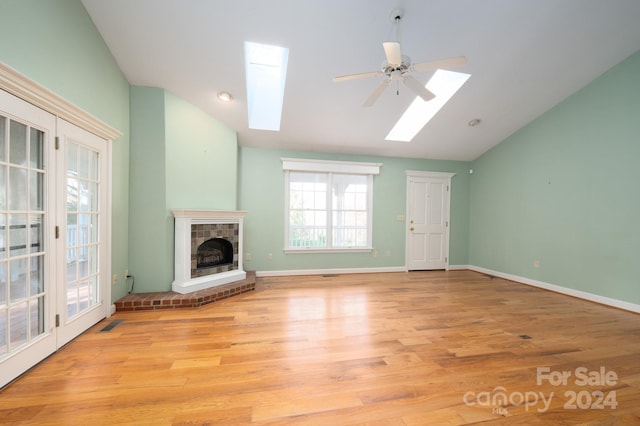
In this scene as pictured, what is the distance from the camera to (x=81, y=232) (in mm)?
2365

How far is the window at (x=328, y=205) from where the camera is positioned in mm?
4789

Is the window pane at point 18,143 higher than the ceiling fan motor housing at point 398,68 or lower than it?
lower

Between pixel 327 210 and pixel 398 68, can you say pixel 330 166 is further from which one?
pixel 398 68

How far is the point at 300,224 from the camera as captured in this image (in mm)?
4848

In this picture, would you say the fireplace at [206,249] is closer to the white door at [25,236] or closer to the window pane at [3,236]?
the white door at [25,236]

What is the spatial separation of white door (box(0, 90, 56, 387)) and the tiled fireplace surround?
1012 millimetres

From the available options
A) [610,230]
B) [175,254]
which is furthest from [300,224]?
[610,230]

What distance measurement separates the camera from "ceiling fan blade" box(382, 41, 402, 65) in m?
1.97

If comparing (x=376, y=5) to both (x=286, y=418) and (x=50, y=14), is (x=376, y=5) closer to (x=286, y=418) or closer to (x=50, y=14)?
(x=50, y=14)

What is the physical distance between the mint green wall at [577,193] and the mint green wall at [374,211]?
0.65m

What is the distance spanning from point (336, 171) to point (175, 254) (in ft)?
10.3

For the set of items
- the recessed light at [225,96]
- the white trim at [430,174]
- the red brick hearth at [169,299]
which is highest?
the recessed light at [225,96]

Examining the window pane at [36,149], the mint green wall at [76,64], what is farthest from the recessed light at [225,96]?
the window pane at [36,149]

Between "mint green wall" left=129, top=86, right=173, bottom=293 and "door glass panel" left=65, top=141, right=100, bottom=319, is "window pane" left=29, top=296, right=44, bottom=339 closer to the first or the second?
"door glass panel" left=65, top=141, right=100, bottom=319
